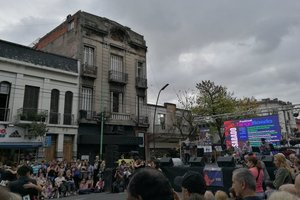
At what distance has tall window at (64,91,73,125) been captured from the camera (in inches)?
906

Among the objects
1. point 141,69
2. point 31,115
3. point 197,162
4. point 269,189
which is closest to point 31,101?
point 31,115

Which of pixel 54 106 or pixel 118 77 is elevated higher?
pixel 118 77

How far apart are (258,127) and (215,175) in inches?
448

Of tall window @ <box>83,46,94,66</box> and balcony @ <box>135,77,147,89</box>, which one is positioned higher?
tall window @ <box>83,46,94,66</box>

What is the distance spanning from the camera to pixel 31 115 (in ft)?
67.1

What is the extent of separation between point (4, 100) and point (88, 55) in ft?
27.8

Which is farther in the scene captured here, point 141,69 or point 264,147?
point 141,69

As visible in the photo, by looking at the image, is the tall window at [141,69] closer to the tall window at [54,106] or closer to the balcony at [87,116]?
the balcony at [87,116]

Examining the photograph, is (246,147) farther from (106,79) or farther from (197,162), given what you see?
(106,79)

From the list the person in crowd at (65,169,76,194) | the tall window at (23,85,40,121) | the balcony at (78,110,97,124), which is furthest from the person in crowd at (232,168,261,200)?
the balcony at (78,110,97,124)

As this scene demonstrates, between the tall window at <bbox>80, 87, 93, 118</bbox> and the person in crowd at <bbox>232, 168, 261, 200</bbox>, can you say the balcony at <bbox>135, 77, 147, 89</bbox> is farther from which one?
the person in crowd at <bbox>232, 168, 261, 200</bbox>

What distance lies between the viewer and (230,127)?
2166 centimetres

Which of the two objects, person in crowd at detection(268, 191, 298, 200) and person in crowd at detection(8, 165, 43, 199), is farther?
person in crowd at detection(8, 165, 43, 199)

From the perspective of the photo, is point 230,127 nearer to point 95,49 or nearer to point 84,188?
point 84,188
